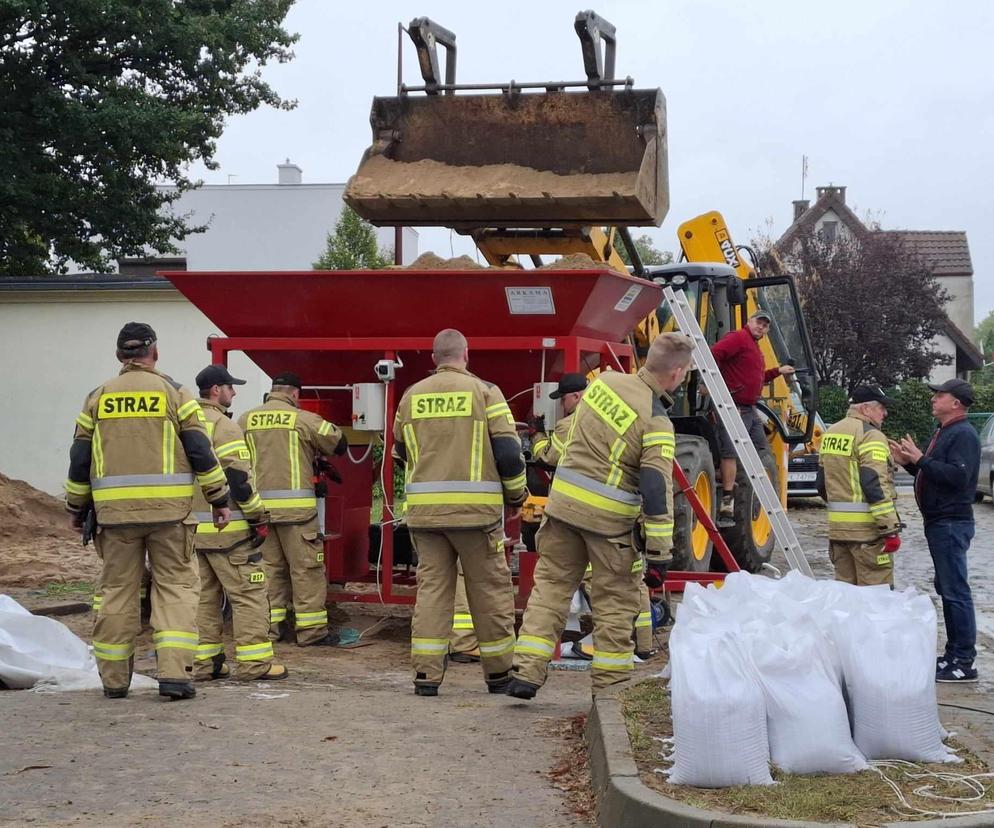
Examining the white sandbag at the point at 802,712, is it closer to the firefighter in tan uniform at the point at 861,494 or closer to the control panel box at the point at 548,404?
the control panel box at the point at 548,404

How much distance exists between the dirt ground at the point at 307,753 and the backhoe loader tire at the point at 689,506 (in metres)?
1.70

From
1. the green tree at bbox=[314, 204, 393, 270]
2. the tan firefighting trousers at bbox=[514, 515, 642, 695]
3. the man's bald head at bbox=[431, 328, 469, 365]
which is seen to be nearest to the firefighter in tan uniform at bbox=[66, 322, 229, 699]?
the man's bald head at bbox=[431, 328, 469, 365]

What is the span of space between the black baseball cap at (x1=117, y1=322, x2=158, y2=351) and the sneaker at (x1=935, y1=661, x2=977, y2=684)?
14.8ft

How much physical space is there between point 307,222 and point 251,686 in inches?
1420

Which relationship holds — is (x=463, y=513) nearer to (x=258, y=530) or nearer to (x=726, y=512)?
(x=258, y=530)

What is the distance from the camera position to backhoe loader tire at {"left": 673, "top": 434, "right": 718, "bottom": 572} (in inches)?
348

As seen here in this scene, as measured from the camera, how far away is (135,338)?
6328 mm

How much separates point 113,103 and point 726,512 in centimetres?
1040

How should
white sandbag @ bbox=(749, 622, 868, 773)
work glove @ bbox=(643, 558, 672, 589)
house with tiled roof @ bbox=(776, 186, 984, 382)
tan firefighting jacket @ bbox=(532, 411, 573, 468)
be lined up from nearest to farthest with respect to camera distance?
white sandbag @ bbox=(749, 622, 868, 773), work glove @ bbox=(643, 558, 672, 589), tan firefighting jacket @ bbox=(532, 411, 573, 468), house with tiled roof @ bbox=(776, 186, 984, 382)

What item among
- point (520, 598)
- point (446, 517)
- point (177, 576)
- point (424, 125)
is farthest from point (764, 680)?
point (424, 125)

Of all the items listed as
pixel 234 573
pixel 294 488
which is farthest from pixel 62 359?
pixel 234 573

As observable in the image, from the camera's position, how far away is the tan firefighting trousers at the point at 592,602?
6082mm

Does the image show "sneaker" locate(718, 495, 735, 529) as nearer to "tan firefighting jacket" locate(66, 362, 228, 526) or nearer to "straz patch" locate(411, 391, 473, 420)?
"straz patch" locate(411, 391, 473, 420)

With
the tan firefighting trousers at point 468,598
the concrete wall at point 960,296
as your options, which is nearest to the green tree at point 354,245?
the tan firefighting trousers at point 468,598
